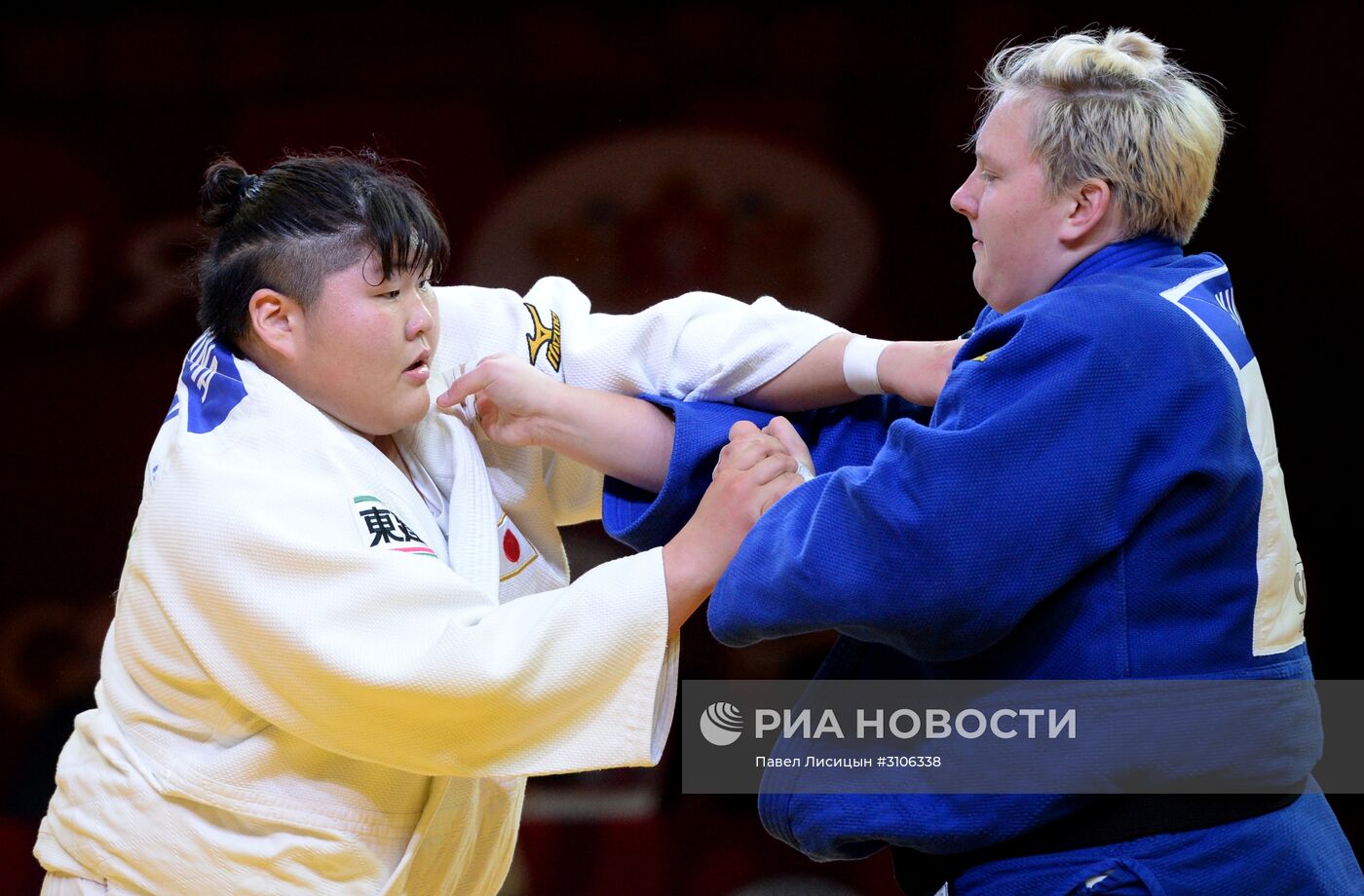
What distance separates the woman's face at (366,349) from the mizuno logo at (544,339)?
0.19m

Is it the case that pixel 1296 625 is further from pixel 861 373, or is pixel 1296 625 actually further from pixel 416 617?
pixel 416 617

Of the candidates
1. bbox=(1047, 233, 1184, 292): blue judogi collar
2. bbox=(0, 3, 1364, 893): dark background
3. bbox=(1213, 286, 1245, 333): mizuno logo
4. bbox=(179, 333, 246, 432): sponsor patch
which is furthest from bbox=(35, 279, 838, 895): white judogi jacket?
bbox=(0, 3, 1364, 893): dark background

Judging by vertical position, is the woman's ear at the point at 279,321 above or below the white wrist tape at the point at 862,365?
above

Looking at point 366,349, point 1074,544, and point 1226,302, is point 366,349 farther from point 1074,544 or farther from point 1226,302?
point 1226,302

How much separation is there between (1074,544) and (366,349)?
2.95ft

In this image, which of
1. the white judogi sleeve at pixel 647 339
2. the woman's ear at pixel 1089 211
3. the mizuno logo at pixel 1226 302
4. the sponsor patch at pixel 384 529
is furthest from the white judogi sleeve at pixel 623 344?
the mizuno logo at pixel 1226 302

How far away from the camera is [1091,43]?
1604 mm

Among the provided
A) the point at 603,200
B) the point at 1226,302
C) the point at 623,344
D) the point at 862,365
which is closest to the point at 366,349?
the point at 623,344

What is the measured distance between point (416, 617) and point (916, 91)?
2.02 m

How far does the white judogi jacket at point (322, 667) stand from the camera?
1.60 meters

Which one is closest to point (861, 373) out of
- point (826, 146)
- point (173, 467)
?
point (173, 467)

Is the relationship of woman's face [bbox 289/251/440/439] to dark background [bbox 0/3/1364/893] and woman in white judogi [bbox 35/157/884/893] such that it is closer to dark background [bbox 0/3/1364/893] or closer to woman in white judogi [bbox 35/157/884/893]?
woman in white judogi [bbox 35/157/884/893]

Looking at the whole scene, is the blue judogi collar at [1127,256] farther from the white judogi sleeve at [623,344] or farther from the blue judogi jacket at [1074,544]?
the white judogi sleeve at [623,344]

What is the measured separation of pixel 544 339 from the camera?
1984 mm
